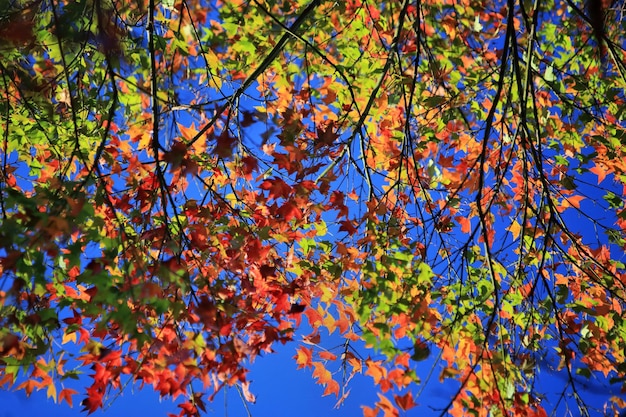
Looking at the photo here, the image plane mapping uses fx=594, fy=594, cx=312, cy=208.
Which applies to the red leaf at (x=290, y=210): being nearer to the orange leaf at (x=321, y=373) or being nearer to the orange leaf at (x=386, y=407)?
the orange leaf at (x=386, y=407)

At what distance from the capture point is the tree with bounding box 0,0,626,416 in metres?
2.04

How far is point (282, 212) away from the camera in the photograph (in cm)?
254

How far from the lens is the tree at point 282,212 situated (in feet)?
6.70

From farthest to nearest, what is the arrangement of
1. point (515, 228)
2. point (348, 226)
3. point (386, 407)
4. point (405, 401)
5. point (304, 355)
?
point (515, 228) → point (304, 355) → point (348, 226) → point (386, 407) → point (405, 401)

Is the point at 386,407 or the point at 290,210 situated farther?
the point at 290,210

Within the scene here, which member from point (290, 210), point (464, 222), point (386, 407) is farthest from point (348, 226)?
point (464, 222)

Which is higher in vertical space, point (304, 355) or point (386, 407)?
point (304, 355)

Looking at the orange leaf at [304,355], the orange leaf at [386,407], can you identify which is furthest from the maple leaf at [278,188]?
the orange leaf at [304,355]

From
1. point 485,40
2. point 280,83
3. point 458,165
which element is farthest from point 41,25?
point 485,40

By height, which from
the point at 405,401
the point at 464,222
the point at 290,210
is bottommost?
the point at 405,401

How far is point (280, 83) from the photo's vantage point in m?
3.35

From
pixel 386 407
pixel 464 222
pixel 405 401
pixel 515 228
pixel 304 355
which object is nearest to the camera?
pixel 405 401

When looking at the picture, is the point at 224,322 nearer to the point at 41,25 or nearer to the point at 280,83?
the point at 280,83

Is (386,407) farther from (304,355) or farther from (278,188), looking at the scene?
(304,355)
